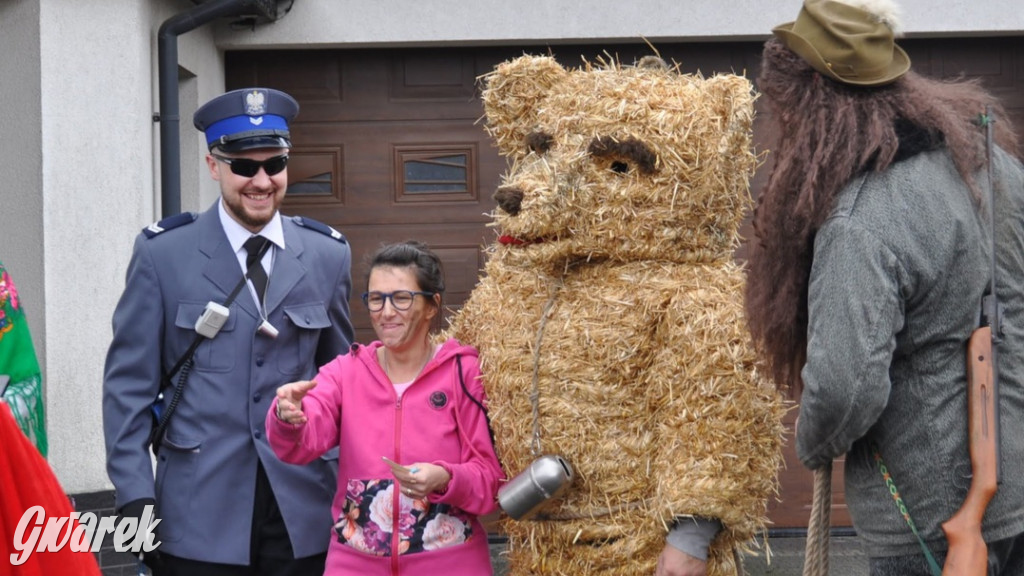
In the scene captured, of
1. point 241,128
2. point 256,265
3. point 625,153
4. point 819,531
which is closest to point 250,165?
point 241,128

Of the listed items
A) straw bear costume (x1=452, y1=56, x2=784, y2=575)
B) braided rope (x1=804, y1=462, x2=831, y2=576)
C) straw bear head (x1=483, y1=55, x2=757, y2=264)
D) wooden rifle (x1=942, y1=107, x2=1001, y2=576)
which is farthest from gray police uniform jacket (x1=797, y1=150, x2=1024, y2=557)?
straw bear head (x1=483, y1=55, x2=757, y2=264)

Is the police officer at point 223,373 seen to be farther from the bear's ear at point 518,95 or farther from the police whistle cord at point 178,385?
the bear's ear at point 518,95

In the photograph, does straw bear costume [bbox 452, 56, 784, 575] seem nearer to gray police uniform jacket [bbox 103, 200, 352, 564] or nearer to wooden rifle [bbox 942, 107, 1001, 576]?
gray police uniform jacket [bbox 103, 200, 352, 564]

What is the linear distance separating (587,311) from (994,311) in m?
1.11

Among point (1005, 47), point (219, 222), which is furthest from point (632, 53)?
point (219, 222)

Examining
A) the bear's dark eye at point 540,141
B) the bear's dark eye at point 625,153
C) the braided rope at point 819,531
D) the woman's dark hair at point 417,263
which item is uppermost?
the bear's dark eye at point 540,141

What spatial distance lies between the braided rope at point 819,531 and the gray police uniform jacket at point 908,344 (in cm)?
26

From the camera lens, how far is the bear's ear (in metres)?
3.68

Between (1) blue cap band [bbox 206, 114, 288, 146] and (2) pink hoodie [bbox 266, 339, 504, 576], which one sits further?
(1) blue cap band [bbox 206, 114, 288, 146]

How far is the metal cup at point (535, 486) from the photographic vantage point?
10.7 ft

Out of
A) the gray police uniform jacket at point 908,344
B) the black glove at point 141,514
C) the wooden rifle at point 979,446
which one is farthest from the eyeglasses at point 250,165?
the wooden rifle at point 979,446

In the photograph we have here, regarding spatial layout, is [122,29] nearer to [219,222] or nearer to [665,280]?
[219,222]

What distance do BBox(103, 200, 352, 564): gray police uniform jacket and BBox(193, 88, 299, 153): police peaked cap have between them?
281 mm

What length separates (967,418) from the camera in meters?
2.62
